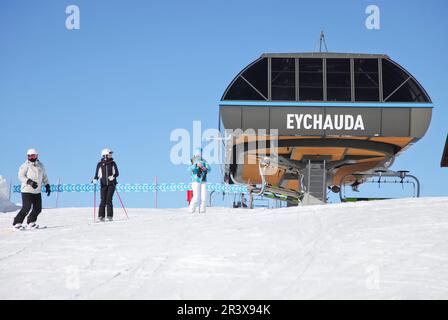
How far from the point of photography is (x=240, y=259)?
8.09 meters

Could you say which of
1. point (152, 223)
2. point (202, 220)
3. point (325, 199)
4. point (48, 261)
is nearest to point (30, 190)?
point (152, 223)

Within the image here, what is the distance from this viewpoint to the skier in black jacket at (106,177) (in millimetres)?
14445

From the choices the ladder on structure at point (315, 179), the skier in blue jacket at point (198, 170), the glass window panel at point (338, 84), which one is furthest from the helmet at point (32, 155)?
the ladder on structure at point (315, 179)

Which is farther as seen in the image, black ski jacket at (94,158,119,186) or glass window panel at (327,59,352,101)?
glass window panel at (327,59,352,101)

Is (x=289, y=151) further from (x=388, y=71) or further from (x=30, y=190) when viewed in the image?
(x=30, y=190)

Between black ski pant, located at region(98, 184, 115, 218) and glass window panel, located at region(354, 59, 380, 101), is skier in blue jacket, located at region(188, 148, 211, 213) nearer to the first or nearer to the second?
black ski pant, located at region(98, 184, 115, 218)

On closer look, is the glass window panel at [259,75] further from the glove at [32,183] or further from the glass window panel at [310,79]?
the glove at [32,183]

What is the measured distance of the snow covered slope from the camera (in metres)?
6.56

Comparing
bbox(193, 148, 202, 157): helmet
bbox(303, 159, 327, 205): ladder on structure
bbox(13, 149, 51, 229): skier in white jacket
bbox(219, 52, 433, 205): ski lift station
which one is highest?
bbox(219, 52, 433, 205): ski lift station

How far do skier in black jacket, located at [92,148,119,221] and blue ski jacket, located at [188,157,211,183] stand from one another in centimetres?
223

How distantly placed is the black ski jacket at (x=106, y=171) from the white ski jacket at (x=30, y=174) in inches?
60.3

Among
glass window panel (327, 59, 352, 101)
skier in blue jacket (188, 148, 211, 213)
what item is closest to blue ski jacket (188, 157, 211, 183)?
skier in blue jacket (188, 148, 211, 213)

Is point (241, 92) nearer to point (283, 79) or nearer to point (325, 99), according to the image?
point (283, 79)
